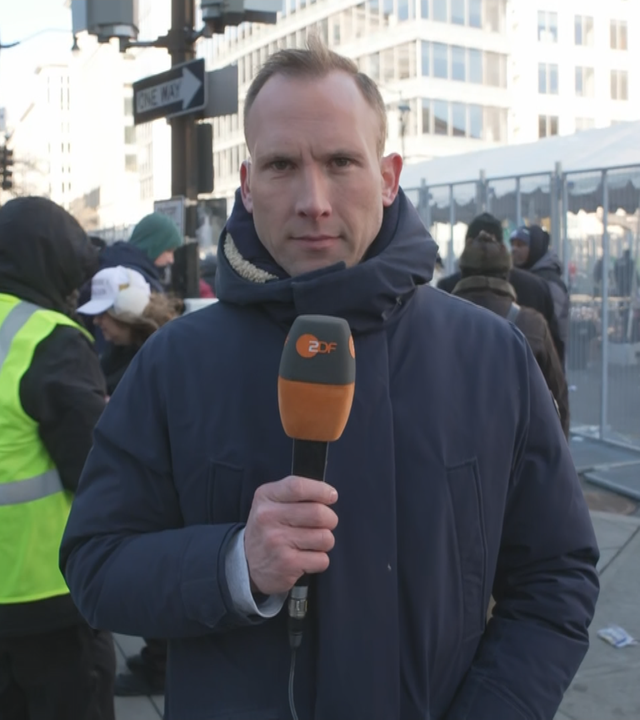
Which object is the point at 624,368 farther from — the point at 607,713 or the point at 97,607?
the point at 97,607

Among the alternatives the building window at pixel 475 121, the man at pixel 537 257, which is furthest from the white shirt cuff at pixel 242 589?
the building window at pixel 475 121

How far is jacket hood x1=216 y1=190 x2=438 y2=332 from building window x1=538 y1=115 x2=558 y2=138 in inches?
3093

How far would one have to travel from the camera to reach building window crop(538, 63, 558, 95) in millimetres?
75938

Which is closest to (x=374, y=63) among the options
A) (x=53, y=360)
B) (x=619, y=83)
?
(x=619, y=83)

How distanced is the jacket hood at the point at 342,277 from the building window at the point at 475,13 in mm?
73261

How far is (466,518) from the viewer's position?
1622 mm

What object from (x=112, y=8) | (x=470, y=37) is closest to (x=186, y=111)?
(x=112, y=8)

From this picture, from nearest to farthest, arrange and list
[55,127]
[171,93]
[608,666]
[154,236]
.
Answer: [608,666] → [154,236] → [171,93] → [55,127]

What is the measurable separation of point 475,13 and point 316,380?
74374mm

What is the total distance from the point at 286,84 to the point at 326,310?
40cm

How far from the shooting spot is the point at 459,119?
70.2m

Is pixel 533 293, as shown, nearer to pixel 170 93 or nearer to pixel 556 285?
pixel 556 285

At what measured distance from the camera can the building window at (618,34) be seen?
78.6 metres

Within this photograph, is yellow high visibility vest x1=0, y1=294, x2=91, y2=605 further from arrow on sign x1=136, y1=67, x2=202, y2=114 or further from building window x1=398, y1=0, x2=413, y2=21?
building window x1=398, y1=0, x2=413, y2=21
